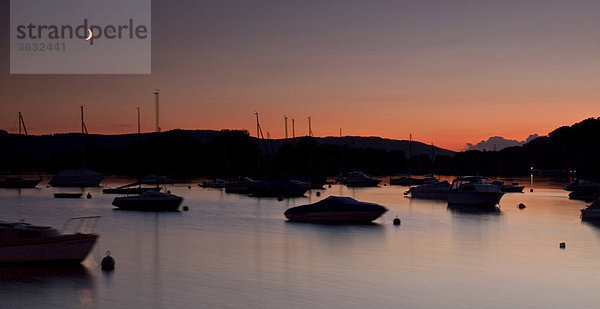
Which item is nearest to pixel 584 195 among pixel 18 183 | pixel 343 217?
pixel 343 217

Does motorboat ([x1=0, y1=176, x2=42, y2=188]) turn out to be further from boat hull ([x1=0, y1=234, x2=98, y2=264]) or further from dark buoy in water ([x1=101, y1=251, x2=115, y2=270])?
dark buoy in water ([x1=101, y1=251, x2=115, y2=270])

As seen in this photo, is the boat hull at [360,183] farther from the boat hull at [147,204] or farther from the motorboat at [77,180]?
the boat hull at [147,204]

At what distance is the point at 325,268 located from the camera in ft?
112

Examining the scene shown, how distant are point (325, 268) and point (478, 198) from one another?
159 feet

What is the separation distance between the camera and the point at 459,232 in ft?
177

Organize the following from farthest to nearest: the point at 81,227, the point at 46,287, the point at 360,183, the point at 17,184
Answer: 1. the point at 360,183
2. the point at 17,184
3. the point at 81,227
4. the point at 46,287

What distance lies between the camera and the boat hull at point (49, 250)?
31.3 m

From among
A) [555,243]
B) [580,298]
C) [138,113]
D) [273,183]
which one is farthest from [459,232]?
[138,113]

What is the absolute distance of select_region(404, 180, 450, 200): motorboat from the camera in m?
97.2

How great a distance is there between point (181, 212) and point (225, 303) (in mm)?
50817

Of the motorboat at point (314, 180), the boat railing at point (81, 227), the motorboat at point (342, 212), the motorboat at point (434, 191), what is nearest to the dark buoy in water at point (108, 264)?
the boat railing at point (81, 227)

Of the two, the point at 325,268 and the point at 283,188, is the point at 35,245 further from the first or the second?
the point at 283,188

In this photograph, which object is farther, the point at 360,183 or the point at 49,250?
the point at 360,183

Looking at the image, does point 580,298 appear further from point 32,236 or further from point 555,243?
point 32,236
